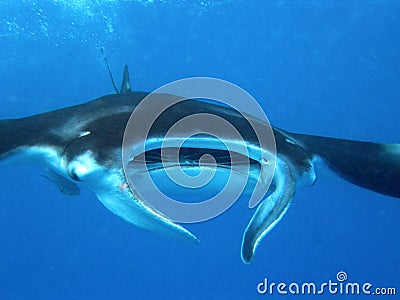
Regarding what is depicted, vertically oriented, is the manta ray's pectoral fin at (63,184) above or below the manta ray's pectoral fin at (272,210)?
above

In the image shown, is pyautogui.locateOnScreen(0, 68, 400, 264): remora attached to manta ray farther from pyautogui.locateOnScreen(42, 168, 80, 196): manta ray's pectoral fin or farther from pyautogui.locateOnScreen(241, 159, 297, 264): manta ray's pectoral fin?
pyautogui.locateOnScreen(42, 168, 80, 196): manta ray's pectoral fin

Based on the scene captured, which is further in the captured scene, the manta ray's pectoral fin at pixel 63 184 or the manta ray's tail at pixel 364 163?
the manta ray's pectoral fin at pixel 63 184

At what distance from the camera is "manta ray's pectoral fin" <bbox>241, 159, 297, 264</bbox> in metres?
2.28

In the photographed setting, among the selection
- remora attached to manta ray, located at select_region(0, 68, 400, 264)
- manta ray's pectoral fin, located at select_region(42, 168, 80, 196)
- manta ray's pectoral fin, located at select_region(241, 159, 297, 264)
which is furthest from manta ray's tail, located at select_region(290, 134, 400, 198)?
manta ray's pectoral fin, located at select_region(42, 168, 80, 196)

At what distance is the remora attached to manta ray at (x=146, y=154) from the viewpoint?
240 cm

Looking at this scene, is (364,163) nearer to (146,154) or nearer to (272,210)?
(272,210)

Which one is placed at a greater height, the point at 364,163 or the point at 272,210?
the point at 364,163

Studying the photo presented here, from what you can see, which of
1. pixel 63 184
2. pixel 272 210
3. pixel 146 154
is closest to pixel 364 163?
pixel 272 210

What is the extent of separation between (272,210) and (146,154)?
3.20 feet

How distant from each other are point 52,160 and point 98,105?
0.58 m

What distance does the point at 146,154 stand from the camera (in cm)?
292

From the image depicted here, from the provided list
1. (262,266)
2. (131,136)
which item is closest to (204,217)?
(131,136)

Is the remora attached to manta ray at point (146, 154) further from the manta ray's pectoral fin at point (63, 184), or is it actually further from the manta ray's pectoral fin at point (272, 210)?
the manta ray's pectoral fin at point (63, 184)

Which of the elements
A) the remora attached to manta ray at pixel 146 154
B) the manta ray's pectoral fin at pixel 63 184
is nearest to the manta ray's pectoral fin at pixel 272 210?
the remora attached to manta ray at pixel 146 154
